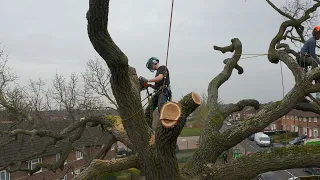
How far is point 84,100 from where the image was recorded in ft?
67.8

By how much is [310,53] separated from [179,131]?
4485 millimetres

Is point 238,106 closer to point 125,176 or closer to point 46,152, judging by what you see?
point 46,152

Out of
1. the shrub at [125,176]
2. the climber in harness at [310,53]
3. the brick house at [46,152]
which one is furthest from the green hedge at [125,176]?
the climber in harness at [310,53]

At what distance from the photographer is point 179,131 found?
330cm

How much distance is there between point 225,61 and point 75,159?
2440 centimetres

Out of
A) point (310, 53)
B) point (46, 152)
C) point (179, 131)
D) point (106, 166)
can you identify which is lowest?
point (46, 152)

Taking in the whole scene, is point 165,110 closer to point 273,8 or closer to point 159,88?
point 159,88

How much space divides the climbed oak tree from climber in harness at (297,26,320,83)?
18.5 inches

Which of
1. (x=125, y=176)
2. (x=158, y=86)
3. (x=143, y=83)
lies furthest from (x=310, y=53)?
(x=125, y=176)

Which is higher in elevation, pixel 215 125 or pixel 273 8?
pixel 273 8

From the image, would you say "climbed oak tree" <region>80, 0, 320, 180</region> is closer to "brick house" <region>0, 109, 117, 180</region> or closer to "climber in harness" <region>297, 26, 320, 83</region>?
"climber in harness" <region>297, 26, 320, 83</region>

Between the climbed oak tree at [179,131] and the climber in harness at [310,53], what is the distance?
1.54 feet

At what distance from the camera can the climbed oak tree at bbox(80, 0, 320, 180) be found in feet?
9.95

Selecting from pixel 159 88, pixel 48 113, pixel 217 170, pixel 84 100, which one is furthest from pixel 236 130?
pixel 48 113
